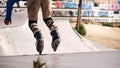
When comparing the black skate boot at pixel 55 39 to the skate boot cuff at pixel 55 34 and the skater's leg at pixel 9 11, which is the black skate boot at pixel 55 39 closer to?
the skate boot cuff at pixel 55 34

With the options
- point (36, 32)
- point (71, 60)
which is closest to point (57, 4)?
point (36, 32)

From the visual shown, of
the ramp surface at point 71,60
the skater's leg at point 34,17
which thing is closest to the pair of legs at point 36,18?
the skater's leg at point 34,17

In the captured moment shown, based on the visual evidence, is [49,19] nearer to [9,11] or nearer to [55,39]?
[55,39]

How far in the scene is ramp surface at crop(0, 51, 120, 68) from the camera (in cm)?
551

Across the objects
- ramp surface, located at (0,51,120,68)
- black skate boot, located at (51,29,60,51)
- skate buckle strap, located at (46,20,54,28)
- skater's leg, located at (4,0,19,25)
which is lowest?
ramp surface, located at (0,51,120,68)

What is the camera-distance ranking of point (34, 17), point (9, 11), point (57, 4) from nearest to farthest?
point (34, 17)
point (9, 11)
point (57, 4)

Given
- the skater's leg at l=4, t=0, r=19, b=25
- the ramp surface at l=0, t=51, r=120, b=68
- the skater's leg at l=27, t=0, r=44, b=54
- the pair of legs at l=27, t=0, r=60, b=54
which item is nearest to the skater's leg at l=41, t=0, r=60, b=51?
the pair of legs at l=27, t=0, r=60, b=54

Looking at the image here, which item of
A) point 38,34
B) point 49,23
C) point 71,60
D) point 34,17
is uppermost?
point 34,17

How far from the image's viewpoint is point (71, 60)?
600 cm

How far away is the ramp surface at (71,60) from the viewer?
5.51m

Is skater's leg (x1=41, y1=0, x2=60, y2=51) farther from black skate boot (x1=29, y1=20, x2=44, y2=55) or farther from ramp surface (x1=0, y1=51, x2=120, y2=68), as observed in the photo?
ramp surface (x1=0, y1=51, x2=120, y2=68)

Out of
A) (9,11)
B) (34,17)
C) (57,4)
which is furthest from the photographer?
(57,4)

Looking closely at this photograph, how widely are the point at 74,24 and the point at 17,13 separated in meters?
1.06

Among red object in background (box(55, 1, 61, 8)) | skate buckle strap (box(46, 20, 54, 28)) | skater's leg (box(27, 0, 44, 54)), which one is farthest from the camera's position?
red object in background (box(55, 1, 61, 8))
